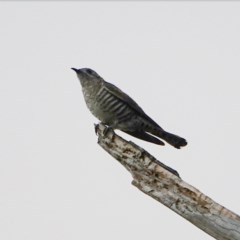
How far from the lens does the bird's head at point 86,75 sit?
9031mm

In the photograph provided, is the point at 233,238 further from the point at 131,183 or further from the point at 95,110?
the point at 95,110

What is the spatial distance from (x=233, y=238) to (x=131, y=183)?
1.32m

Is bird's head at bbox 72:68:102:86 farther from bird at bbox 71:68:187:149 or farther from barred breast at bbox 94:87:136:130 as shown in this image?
barred breast at bbox 94:87:136:130

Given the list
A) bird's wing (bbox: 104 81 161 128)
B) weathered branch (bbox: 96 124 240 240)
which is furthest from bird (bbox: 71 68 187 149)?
weathered branch (bbox: 96 124 240 240)

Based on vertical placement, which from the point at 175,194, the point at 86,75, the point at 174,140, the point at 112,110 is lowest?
the point at 175,194

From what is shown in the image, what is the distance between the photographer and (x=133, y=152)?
6.95m

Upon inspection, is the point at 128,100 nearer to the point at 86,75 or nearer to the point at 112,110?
the point at 112,110

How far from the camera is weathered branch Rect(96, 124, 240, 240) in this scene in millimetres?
6020

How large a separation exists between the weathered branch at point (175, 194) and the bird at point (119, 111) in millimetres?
1539

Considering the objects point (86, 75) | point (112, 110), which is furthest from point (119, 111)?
point (86, 75)

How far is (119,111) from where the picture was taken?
345 inches

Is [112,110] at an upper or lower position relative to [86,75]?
lower

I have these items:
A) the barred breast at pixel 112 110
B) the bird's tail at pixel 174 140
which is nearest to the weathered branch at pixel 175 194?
the bird's tail at pixel 174 140

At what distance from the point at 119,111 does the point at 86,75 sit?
756 mm
